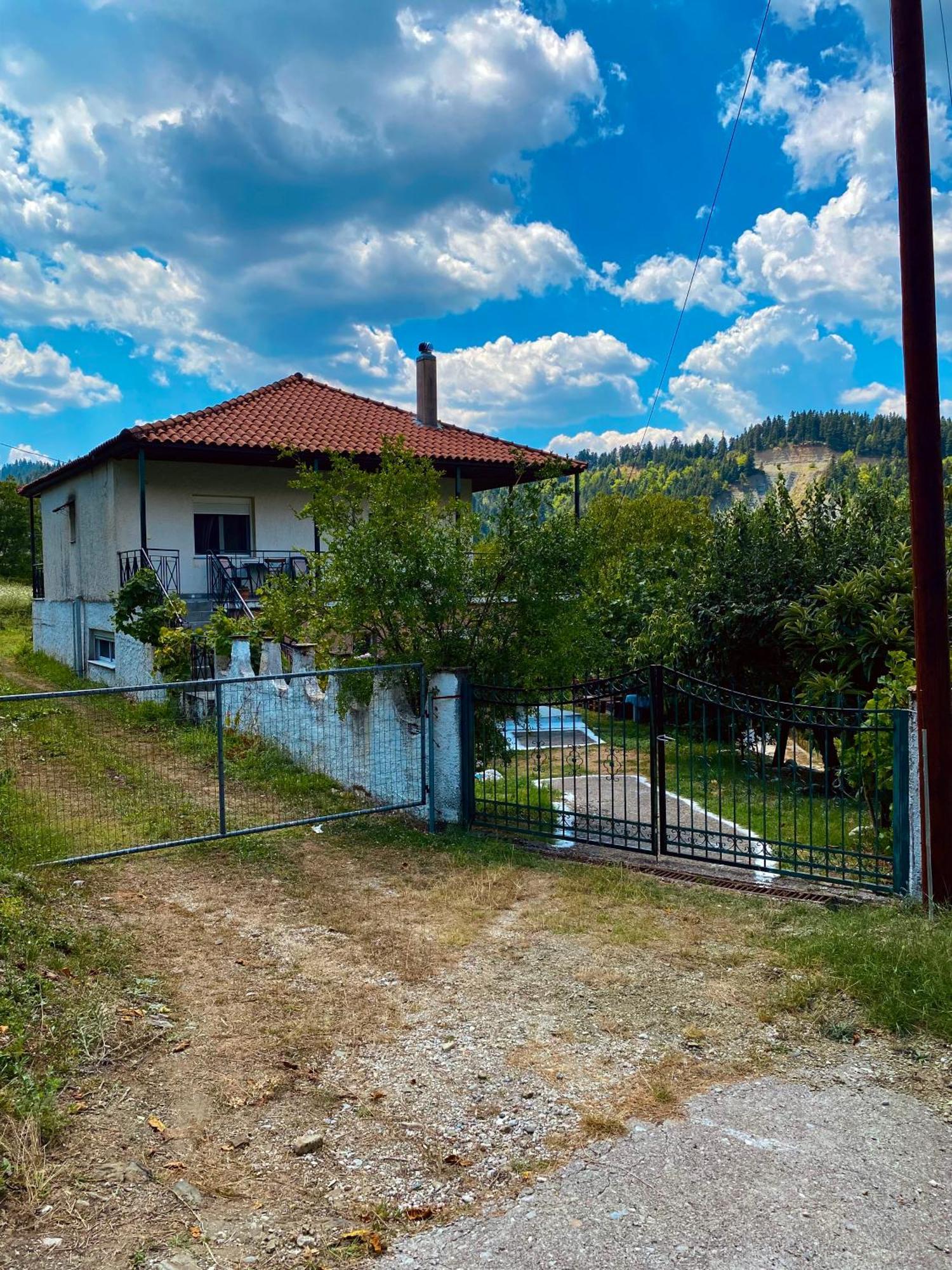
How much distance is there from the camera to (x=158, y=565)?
1747cm

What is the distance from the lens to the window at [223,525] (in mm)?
18609

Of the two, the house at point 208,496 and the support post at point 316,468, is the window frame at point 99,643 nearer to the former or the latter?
the house at point 208,496

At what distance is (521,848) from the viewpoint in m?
7.85

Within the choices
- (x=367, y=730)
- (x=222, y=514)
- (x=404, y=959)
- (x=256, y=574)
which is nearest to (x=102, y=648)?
(x=222, y=514)

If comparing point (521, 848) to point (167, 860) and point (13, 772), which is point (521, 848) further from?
point (13, 772)

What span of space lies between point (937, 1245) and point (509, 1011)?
2.22m

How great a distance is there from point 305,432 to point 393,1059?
52.7 feet

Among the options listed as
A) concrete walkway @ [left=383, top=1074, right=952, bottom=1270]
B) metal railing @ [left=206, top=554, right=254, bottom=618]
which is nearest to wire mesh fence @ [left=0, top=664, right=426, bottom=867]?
metal railing @ [left=206, top=554, right=254, bottom=618]

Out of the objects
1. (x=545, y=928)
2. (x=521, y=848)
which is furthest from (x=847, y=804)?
(x=545, y=928)

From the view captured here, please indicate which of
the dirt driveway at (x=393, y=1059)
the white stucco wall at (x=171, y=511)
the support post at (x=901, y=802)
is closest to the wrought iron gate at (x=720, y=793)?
the support post at (x=901, y=802)

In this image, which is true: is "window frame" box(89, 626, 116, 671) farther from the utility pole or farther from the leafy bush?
the utility pole

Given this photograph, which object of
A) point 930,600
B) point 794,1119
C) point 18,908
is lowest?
point 794,1119

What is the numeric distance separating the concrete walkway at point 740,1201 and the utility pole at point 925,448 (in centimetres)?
250

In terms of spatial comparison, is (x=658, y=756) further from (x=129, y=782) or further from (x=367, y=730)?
(x=129, y=782)
